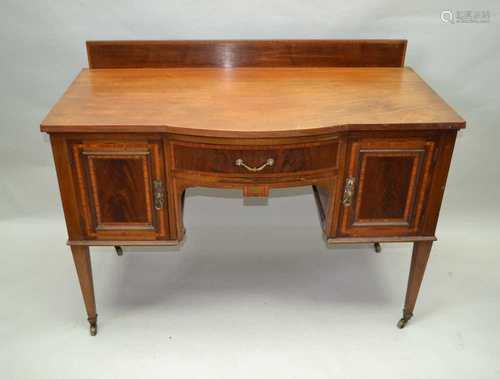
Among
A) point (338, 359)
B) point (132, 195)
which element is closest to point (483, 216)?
point (338, 359)

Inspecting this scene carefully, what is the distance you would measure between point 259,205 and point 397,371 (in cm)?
107

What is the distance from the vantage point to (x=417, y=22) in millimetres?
2256

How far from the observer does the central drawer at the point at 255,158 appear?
1673 mm

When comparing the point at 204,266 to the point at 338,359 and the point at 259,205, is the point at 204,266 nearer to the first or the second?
the point at 259,205

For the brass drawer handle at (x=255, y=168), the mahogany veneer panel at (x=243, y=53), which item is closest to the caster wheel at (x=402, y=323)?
the brass drawer handle at (x=255, y=168)

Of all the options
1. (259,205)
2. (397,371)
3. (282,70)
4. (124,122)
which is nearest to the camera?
(124,122)

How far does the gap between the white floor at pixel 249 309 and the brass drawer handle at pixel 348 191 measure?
2.04 ft

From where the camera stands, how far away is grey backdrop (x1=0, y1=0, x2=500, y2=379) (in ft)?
6.72

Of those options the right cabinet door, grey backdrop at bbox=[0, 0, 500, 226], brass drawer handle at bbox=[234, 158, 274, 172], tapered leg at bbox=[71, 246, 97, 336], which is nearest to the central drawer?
brass drawer handle at bbox=[234, 158, 274, 172]

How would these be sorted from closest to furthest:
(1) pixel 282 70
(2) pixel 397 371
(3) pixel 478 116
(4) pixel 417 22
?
(2) pixel 397 371
(1) pixel 282 70
(4) pixel 417 22
(3) pixel 478 116

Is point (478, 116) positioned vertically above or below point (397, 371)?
above

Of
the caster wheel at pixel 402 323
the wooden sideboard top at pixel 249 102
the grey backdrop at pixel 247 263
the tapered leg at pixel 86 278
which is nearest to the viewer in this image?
the wooden sideboard top at pixel 249 102

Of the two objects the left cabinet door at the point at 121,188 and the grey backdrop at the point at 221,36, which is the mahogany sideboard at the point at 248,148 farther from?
the grey backdrop at the point at 221,36

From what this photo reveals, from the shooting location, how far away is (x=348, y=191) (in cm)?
179
